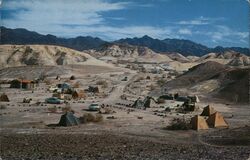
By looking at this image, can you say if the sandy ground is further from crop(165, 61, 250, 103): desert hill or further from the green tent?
crop(165, 61, 250, 103): desert hill

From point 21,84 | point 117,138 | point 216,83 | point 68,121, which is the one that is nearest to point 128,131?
point 117,138

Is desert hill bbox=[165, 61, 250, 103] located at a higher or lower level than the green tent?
higher

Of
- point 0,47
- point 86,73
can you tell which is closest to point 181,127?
point 86,73

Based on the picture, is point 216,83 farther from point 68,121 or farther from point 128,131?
point 128,131

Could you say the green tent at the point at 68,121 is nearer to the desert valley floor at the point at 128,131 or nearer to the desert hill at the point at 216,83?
the desert valley floor at the point at 128,131

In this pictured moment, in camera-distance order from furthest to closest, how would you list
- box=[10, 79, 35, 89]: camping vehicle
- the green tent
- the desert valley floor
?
box=[10, 79, 35, 89]: camping vehicle, the green tent, the desert valley floor

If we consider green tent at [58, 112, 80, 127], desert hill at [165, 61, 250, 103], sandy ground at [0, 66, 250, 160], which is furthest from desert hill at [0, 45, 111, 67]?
green tent at [58, 112, 80, 127]

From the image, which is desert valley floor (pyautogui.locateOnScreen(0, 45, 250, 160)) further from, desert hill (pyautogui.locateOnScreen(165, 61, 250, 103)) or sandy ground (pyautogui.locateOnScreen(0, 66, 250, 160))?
desert hill (pyautogui.locateOnScreen(165, 61, 250, 103))

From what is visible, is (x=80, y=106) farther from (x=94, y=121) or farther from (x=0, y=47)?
(x=0, y=47)

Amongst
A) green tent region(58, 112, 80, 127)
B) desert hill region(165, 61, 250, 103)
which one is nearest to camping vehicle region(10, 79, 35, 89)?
desert hill region(165, 61, 250, 103)

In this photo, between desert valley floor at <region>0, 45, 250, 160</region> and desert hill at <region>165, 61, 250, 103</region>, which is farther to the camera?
desert hill at <region>165, 61, 250, 103</region>

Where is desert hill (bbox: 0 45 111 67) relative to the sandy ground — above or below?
above

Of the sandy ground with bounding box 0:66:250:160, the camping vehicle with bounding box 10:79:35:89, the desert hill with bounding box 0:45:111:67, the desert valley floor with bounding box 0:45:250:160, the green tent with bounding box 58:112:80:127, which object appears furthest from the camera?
the desert hill with bounding box 0:45:111:67

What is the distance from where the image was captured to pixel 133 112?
39125 millimetres
